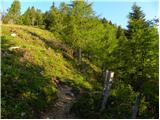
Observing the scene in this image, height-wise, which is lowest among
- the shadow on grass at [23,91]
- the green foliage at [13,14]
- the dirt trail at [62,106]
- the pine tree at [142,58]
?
the dirt trail at [62,106]

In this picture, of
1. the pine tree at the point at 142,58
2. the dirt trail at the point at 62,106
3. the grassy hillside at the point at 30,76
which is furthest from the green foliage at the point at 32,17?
the pine tree at the point at 142,58

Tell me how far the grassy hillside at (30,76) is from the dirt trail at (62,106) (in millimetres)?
517

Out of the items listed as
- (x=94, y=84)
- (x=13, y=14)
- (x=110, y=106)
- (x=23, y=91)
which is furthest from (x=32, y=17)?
(x=110, y=106)

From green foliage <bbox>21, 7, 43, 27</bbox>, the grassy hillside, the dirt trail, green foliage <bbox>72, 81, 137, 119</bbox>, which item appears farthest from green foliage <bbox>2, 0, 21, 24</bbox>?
green foliage <bbox>72, 81, 137, 119</bbox>

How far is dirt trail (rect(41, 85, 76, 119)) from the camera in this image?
22.3 m

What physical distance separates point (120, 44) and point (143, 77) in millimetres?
3273

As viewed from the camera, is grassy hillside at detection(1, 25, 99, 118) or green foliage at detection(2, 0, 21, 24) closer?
grassy hillside at detection(1, 25, 99, 118)

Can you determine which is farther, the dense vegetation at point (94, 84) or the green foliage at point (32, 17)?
the green foliage at point (32, 17)

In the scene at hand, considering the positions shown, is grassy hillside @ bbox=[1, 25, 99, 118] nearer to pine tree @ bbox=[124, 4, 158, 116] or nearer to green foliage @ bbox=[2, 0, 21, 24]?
pine tree @ bbox=[124, 4, 158, 116]

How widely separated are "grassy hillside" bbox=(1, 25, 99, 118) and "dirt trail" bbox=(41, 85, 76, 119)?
52 centimetres

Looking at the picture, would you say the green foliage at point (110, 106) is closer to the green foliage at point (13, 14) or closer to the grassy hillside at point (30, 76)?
the grassy hillside at point (30, 76)

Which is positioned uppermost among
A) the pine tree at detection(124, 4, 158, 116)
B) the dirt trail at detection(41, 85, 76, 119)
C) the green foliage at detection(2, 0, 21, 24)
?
the green foliage at detection(2, 0, 21, 24)

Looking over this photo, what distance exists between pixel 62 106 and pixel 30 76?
379cm

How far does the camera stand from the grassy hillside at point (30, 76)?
21.3 m
